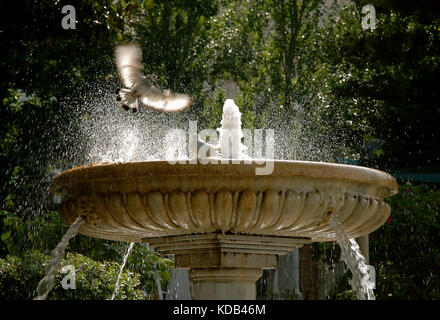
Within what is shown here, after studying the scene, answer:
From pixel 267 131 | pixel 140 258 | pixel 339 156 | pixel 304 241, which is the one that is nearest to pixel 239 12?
pixel 267 131

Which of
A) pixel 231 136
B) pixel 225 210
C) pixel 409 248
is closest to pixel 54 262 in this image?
pixel 225 210

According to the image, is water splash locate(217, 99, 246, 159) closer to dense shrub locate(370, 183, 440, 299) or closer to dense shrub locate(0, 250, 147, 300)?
dense shrub locate(0, 250, 147, 300)

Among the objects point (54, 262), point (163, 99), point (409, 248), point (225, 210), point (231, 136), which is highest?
point (163, 99)

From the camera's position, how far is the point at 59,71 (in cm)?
986

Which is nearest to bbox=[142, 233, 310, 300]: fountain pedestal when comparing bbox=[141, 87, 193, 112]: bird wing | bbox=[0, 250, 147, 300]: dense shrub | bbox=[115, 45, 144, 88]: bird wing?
bbox=[141, 87, 193, 112]: bird wing

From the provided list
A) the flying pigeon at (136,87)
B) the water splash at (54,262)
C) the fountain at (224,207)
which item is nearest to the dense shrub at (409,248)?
the fountain at (224,207)

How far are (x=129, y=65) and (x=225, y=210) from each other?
Answer: 1468 millimetres

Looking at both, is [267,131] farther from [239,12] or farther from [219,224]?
[219,224]

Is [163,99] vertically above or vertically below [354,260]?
above

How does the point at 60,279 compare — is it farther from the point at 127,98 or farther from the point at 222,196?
the point at 222,196

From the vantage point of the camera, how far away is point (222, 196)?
139 inches

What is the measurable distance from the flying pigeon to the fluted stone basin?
2.87 feet

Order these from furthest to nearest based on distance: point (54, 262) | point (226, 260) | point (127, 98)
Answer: point (127, 98) < point (54, 262) < point (226, 260)

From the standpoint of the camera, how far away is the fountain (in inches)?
139
